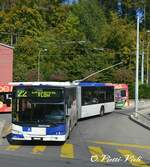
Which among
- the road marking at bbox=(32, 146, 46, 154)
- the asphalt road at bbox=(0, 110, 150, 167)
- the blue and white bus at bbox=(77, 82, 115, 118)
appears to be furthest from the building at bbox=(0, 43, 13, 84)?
the road marking at bbox=(32, 146, 46, 154)

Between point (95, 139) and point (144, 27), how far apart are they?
105 meters

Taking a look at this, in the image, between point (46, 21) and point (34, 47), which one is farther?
point (46, 21)

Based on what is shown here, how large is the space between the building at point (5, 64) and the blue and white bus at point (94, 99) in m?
31.5

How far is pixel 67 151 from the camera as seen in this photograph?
2197 centimetres

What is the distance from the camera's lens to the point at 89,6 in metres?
128

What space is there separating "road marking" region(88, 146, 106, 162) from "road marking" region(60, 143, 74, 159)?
744 millimetres

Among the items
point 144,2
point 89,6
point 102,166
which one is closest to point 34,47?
point 89,6

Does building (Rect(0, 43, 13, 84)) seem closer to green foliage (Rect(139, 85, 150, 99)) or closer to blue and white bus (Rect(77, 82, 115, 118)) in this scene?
green foliage (Rect(139, 85, 150, 99))

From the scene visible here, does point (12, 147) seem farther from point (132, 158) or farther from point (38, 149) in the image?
point (132, 158)

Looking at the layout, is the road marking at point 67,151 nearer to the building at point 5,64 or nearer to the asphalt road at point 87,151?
the asphalt road at point 87,151

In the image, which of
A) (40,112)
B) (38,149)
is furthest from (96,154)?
(40,112)

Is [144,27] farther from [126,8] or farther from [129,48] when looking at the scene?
[129,48]

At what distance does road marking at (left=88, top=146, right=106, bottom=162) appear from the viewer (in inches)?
755

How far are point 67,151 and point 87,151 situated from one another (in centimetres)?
77
